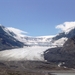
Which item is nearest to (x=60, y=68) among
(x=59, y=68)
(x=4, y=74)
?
(x=59, y=68)

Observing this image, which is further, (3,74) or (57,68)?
(57,68)

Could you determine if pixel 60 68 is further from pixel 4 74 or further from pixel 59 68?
pixel 4 74

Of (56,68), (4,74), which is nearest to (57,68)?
(56,68)

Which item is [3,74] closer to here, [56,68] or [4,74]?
[4,74]

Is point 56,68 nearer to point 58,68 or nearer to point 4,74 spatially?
point 58,68

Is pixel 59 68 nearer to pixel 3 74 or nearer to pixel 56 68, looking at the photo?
pixel 56 68

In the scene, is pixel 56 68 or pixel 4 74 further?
pixel 56 68

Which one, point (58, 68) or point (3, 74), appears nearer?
point (3, 74)
